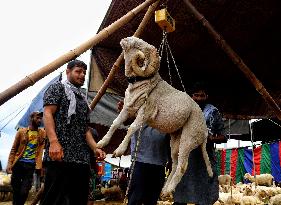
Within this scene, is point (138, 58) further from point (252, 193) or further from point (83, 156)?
point (252, 193)

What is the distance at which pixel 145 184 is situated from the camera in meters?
3.14

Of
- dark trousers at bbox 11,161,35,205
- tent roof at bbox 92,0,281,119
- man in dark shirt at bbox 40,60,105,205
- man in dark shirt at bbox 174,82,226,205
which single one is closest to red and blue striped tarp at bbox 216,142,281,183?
tent roof at bbox 92,0,281,119

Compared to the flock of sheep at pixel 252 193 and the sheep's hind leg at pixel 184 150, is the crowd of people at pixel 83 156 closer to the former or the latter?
the sheep's hind leg at pixel 184 150

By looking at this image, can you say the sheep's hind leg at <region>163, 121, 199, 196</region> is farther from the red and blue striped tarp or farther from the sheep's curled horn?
the red and blue striped tarp

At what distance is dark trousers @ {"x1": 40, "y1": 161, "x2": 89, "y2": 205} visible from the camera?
2600 millimetres

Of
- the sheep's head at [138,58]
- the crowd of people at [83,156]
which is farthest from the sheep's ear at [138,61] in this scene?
the crowd of people at [83,156]

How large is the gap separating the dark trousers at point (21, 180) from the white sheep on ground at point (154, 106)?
315 centimetres

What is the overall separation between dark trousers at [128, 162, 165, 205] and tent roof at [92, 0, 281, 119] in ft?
6.37

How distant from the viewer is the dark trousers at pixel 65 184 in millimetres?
2600

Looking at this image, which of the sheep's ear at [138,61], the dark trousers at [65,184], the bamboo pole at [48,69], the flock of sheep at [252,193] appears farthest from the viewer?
the flock of sheep at [252,193]

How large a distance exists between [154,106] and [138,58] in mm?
319

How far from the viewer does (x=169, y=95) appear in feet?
6.72

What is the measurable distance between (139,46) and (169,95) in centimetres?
37

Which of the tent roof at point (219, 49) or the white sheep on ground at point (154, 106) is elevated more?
the tent roof at point (219, 49)
